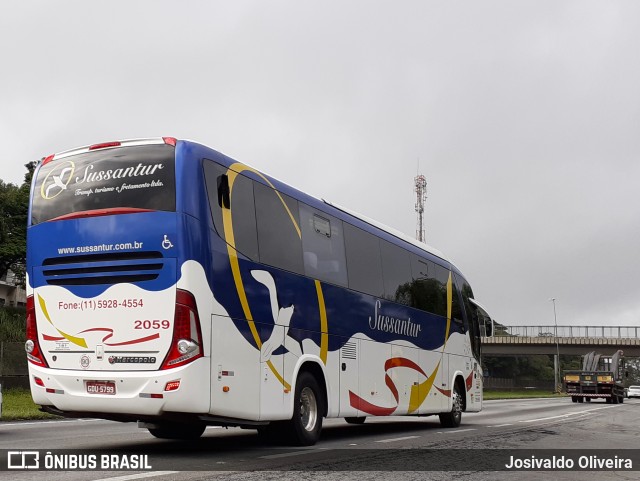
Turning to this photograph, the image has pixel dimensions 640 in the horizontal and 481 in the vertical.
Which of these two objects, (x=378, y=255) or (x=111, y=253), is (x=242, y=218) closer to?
(x=111, y=253)

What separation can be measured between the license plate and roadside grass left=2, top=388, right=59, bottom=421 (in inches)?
387

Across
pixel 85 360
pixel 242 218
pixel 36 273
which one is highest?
pixel 242 218

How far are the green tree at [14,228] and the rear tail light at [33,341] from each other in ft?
153

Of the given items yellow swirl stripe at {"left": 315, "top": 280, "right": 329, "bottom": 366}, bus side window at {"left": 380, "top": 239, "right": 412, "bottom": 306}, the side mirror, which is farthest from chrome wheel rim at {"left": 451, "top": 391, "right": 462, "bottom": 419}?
yellow swirl stripe at {"left": 315, "top": 280, "right": 329, "bottom": 366}

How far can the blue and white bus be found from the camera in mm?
9438

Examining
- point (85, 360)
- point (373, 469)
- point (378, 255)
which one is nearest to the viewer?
point (373, 469)

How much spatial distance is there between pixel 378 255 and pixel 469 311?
A: 232 inches

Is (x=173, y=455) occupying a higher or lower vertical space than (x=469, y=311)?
lower

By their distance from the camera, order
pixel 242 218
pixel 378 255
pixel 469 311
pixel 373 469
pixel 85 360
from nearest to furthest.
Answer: pixel 373 469 < pixel 85 360 < pixel 242 218 < pixel 378 255 < pixel 469 311

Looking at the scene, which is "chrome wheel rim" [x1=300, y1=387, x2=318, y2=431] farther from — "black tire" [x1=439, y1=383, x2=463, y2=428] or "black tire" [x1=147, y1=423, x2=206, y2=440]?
"black tire" [x1=439, y1=383, x2=463, y2=428]

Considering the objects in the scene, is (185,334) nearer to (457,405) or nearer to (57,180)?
(57,180)

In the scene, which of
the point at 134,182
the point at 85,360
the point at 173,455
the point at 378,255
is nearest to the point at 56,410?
the point at 85,360

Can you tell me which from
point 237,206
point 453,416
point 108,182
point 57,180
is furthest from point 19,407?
point 237,206

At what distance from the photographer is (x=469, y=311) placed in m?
20.1
